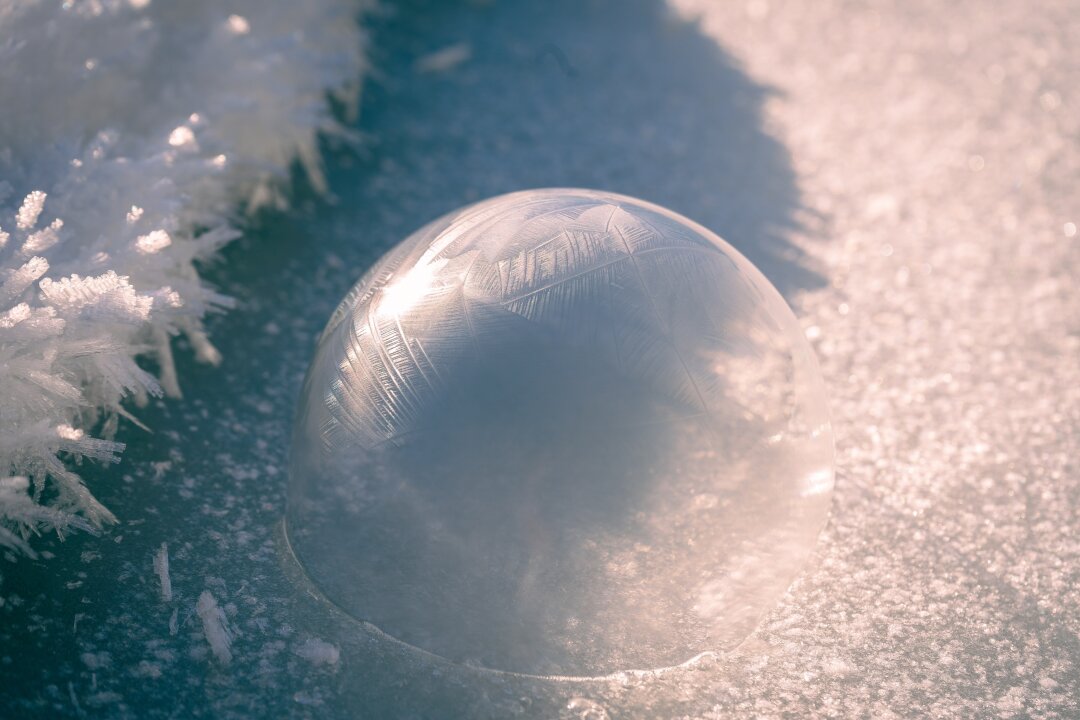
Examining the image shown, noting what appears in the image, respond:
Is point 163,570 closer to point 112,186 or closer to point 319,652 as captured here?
point 319,652

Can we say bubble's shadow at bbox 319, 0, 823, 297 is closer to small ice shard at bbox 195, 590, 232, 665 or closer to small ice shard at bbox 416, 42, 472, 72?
small ice shard at bbox 416, 42, 472, 72

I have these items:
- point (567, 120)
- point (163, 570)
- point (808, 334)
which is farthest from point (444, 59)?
point (163, 570)

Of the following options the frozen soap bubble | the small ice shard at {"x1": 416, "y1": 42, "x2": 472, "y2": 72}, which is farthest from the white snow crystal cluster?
the small ice shard at {"x1": 416, "y1": 42, "x2": 472, "y2": 72}

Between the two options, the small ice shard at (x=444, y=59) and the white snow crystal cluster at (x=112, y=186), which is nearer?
the white snow crystal cluster at (x=112, y=186)

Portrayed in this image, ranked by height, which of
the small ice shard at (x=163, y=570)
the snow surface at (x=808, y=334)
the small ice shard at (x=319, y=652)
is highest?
the snow surface at (x=808, y=334)

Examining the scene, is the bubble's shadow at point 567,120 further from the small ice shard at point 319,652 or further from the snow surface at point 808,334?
the small ice shard at point 319,652

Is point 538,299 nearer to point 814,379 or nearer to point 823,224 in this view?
point 814,379

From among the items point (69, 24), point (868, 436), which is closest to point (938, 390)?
point (868, 436)

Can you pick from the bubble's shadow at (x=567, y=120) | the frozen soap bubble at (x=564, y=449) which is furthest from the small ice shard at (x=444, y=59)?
the frozen soap bubble at (x=564, y=449)

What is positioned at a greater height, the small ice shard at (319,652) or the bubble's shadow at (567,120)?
the bubble's shadow at (567,120)
